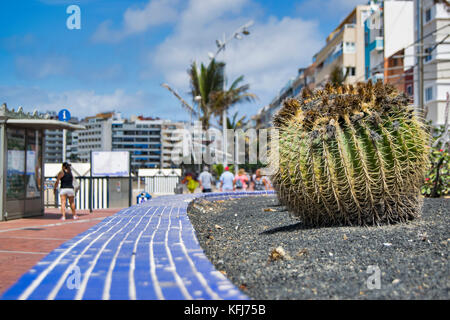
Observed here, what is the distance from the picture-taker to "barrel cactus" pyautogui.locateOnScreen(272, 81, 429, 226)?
15.8 ft

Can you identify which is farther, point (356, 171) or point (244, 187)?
point (244, 187)

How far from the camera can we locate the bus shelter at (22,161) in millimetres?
10594

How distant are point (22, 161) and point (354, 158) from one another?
9.14 metres

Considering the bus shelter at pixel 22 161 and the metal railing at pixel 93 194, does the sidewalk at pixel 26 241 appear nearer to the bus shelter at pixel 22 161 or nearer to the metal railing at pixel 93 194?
the bus shelter at pixel 22 161

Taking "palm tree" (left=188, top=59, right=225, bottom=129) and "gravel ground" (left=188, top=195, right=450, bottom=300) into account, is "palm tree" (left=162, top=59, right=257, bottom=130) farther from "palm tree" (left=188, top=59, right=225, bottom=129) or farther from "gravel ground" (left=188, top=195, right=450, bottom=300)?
"gravel ground" (left=188, top=195, right=450, bottom=300)

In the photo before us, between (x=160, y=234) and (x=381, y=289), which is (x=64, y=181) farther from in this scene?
(x=381, y=289)

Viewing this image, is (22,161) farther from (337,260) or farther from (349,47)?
(349,47)

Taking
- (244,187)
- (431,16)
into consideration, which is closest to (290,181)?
(244,187)

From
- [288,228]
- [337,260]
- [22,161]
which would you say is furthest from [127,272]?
[22,161]

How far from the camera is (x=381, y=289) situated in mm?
2848

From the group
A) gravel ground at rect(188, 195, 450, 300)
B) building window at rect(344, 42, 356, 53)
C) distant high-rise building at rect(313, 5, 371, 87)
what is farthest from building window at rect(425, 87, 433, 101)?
gravel ground at rect(188, 195, 450, 300)

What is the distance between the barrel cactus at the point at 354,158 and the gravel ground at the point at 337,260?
234mm

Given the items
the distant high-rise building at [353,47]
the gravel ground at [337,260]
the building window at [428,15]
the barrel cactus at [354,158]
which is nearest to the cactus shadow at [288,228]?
the gravel ground at [337,260]
